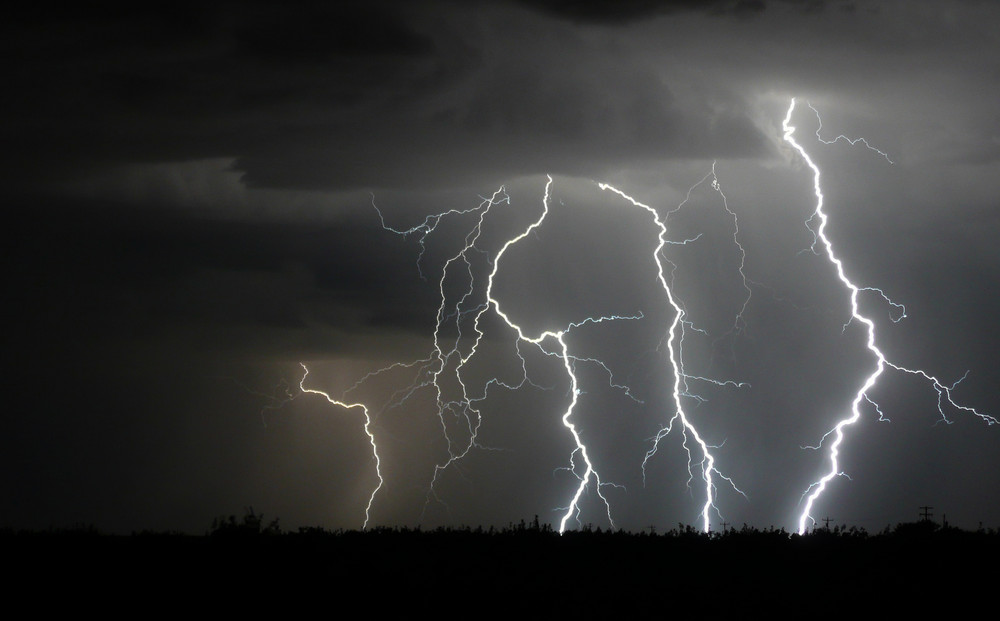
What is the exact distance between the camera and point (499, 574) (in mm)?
14484

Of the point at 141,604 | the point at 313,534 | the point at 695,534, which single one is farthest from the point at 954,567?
the point at 141,604

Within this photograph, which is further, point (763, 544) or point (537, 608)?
point (763, 544)

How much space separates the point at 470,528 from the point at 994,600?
6783 millimetres

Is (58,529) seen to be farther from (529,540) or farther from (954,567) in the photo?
(954,567)

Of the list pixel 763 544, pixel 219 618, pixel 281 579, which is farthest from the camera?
pixel 763 544

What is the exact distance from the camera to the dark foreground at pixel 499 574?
13508mm

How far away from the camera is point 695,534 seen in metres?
17.1

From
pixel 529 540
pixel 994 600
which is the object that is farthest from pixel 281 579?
pixel 994 600

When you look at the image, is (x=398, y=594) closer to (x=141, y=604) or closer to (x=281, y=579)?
(x=281, y=579)

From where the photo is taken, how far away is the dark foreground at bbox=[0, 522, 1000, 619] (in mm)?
13508

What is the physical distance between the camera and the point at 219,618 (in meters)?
13.1

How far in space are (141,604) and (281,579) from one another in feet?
5.10

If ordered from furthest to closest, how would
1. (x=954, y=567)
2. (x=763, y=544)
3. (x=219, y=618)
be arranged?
1. (x=763, y=544)
2. (x=954, y=567)
3. (x=219, y=618)

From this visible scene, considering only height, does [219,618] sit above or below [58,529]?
below
